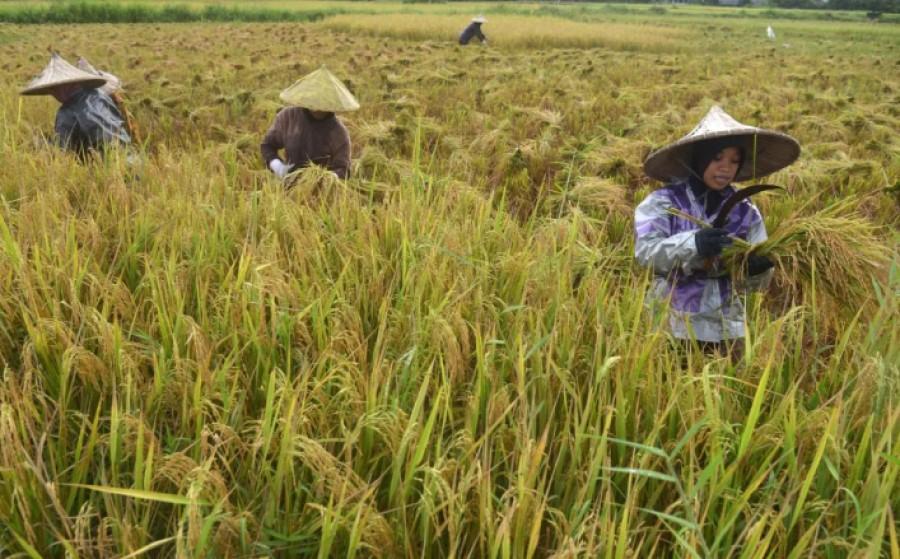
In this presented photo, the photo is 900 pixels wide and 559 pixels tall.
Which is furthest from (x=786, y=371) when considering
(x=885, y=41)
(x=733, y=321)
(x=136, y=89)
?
(x=885, y=41)

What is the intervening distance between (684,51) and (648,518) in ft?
54.5

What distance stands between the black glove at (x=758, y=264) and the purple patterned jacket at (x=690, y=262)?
55 millimetres

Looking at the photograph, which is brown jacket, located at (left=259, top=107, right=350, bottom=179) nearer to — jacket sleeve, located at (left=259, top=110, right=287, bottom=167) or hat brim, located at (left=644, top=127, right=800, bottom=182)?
jacket sleeve, located at (left=259, top=110, right=287, bottom=167)

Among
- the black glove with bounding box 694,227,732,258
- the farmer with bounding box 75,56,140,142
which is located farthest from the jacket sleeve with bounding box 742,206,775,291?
the farmer with bounding box 75,56,140,142

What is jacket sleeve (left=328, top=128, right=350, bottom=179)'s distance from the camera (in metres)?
3.55

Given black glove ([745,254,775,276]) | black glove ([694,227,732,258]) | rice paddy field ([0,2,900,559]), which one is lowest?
rice paddy field ([0,2,900,559])

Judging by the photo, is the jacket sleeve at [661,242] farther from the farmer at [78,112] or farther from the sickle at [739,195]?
the farmer at [78,112]

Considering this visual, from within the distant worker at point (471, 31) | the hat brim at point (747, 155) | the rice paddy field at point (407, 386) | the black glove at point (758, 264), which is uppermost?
the distant worker at point (471, 31)

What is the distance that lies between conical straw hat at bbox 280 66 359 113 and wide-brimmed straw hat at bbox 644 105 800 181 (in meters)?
1.83

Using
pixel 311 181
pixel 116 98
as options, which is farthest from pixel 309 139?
pixel 116 98

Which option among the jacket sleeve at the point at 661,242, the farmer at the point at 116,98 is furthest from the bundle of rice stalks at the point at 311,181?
the farmer at the point at 116,98

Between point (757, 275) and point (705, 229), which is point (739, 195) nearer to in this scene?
point (705, 229)

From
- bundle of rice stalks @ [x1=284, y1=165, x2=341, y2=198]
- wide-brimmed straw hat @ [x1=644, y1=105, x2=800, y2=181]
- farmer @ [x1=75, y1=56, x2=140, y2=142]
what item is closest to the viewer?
wide-brimmed straw hat @ [x1=644, y1=105, x2=800, y2=181]

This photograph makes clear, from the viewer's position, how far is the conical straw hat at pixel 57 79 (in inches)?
131
